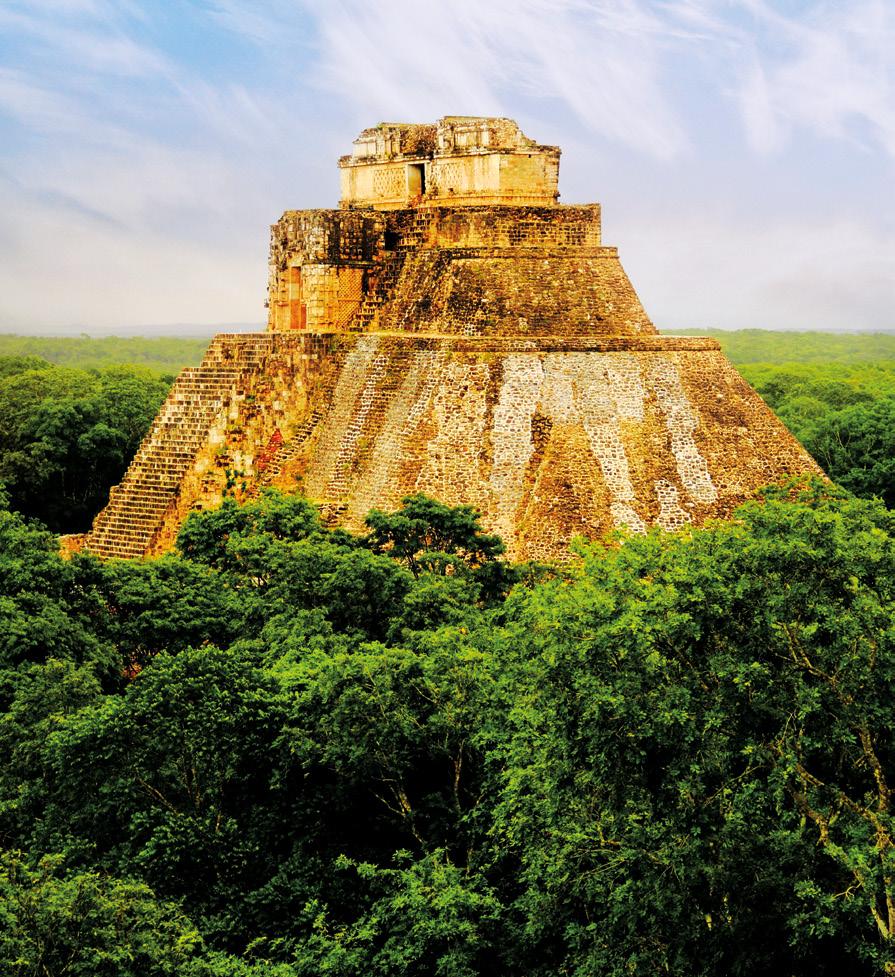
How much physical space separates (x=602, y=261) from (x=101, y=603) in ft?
34.5

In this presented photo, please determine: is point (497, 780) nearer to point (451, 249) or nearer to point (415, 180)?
point (451, 249)

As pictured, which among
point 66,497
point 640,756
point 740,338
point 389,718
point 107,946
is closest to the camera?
point 107,946

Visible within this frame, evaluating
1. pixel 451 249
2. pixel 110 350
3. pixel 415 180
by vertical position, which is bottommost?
pixel 110 350

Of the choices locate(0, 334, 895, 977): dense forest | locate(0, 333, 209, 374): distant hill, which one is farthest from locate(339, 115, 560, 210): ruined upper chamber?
locate(0, 333, 209, 374): distant hill

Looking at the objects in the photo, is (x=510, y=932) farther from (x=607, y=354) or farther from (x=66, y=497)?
(x=66, y=497)

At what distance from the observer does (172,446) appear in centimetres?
2541

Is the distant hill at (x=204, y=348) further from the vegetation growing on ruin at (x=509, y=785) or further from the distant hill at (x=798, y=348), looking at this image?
the vegetation growing on ruin at (x=509, y=785)

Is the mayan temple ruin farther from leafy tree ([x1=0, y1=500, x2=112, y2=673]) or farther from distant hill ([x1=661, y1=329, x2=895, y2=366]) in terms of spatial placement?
distant hill ([x1=661, y1=329, x2=895, y2=366])

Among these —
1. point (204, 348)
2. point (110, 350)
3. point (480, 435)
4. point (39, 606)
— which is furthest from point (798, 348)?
point (39, 606)

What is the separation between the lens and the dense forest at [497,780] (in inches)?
476

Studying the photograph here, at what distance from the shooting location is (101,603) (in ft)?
62.8

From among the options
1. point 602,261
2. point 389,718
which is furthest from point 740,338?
point 389,718

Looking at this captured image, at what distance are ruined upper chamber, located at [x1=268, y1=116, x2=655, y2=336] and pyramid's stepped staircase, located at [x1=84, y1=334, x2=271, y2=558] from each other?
1.47m

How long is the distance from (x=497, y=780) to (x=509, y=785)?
2.26 feet
